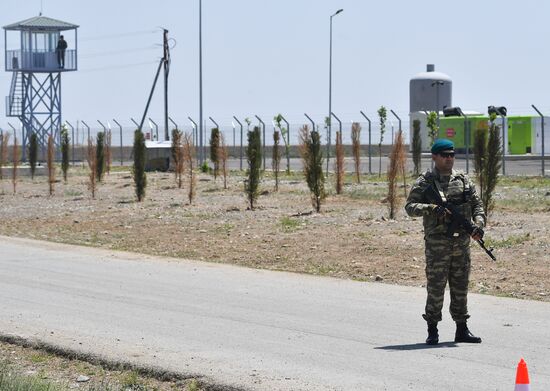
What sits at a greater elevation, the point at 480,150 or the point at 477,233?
the point at 480,150

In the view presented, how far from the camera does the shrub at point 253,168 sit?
91.4 ft

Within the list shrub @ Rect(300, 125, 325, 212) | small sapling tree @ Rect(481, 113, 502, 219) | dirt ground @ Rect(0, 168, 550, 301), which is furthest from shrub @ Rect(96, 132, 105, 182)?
small sapling tree @ Rect(481, 113, 502, 219)

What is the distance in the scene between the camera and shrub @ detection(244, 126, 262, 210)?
27859 mm

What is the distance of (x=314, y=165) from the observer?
2744cm

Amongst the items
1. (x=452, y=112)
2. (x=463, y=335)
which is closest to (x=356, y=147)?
(x=452, y=112)

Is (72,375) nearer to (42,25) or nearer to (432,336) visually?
(432,336)

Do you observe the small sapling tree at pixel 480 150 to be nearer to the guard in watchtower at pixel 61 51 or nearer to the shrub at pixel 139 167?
the shrub at pixel 139 167

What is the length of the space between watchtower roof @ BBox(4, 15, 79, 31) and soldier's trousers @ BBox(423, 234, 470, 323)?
55591 millimetres

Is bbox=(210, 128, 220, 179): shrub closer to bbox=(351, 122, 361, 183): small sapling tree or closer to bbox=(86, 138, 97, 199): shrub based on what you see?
bbox=(351, 122, 361, 183): small sapling tree

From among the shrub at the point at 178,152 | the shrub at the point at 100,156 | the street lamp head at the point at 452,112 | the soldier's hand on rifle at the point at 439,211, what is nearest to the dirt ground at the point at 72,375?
the soldier's hand on rifle at the point at 439,211

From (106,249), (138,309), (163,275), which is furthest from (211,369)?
(106,249)

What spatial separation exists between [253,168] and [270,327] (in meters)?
17.1

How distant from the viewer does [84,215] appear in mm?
27719

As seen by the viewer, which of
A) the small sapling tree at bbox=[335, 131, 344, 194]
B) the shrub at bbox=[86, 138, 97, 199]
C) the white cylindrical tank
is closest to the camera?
the small sapling tree at bbox=[335, 131, 344, 194]
